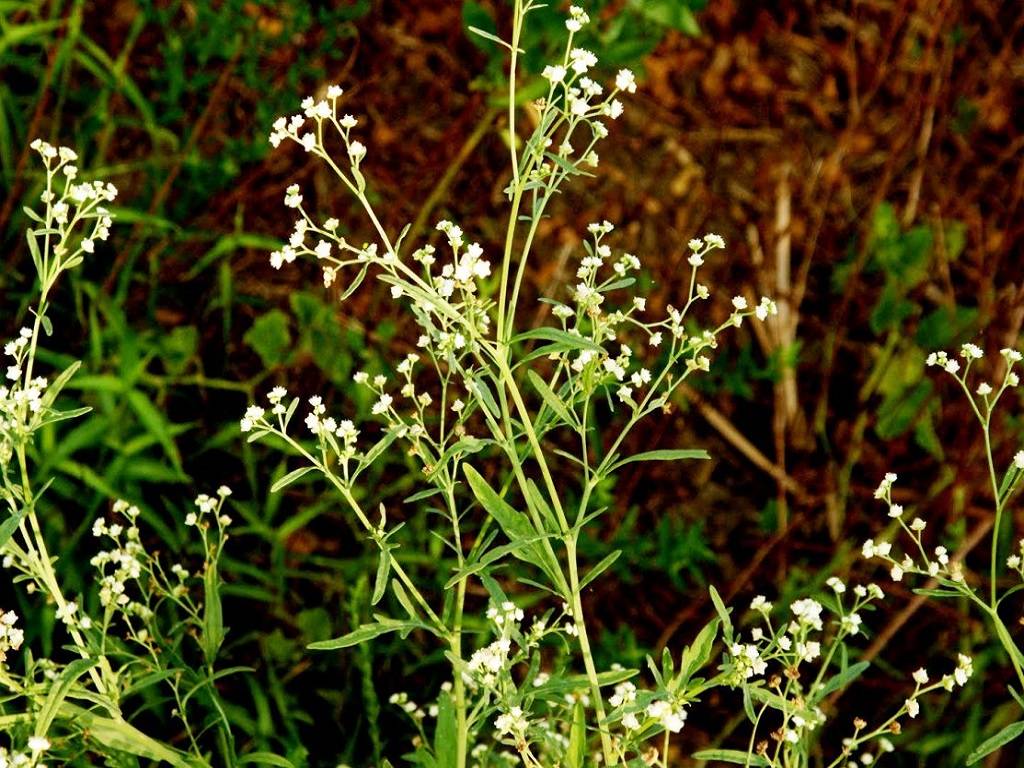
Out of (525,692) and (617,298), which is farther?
(617,298)

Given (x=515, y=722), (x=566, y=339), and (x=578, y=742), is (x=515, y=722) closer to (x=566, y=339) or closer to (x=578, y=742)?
(x=578, y=742)

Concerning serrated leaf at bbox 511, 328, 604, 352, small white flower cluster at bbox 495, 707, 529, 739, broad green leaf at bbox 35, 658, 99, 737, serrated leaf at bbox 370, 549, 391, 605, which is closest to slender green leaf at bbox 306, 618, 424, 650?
serrated leaf at bbox 370, 549, 391, 605

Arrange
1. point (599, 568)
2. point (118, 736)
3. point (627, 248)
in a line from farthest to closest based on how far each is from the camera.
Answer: point (627, 248), point (118, 736), point (599, 568)

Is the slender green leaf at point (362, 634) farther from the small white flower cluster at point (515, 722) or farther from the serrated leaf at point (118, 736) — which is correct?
the serrated leaf at point (118, 736)

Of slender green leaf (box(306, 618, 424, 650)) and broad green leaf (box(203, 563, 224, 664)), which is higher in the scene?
slender green leaf (box(306, 618, 424, 650))

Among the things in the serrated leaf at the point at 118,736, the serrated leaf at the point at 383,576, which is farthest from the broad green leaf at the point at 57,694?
the serrated leaf at the point at 383,576

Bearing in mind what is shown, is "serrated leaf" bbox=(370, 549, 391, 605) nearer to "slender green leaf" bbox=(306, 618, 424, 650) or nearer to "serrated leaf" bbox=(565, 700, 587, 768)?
"slender green leaf" bbox=(306, 618, 424, 650)

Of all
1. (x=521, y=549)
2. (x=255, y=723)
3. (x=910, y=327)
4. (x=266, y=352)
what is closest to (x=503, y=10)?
A: (x=266, y=352)

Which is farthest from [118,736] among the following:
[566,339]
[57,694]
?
[566,339]

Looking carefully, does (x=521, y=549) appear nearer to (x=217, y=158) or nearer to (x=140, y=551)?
(x=140, y=551)

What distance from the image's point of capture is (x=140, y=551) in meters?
1.92

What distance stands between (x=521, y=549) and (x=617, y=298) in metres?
2.16

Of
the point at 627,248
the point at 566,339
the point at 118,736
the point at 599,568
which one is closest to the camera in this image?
the point at 566,339

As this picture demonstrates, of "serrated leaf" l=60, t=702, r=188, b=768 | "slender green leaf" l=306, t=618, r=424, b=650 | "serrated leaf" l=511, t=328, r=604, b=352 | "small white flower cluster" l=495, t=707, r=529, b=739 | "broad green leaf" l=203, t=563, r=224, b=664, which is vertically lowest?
"serrated leaf" l=60, t=702, r=188, b=768
